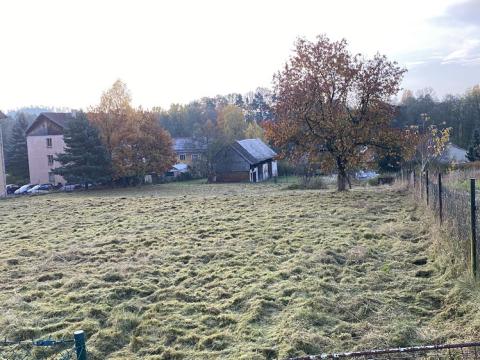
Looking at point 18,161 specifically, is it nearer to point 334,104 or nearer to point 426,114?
point 334,104

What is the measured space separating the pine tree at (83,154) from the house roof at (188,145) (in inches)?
692

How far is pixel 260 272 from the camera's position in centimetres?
766

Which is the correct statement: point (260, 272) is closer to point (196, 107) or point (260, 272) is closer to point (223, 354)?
point (223, 354)

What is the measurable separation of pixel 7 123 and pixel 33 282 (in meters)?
60.8

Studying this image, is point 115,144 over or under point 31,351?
over

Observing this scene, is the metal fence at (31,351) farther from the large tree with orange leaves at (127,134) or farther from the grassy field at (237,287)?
the large tree with orange leaves at (127,134)

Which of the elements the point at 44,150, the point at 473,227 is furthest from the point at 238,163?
the point at 473,227

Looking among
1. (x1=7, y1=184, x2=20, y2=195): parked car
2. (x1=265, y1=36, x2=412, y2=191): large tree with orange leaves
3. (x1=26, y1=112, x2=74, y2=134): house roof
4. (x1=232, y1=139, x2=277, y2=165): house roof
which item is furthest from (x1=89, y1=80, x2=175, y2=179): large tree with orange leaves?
(x1=265, y1=36, x2=412, y2=191): large tree with orange leaves

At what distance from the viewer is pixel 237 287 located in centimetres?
700

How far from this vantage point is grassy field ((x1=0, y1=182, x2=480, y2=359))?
5.23 metres

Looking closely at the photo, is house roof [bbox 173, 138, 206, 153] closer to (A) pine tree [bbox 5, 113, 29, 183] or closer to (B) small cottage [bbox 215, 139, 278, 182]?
(B) small cottage [bbox 215, 139, 278, 182]

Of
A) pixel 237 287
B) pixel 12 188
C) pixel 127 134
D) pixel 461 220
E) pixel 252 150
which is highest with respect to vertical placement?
pixel 127 134

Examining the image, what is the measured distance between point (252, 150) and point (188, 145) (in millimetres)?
11514

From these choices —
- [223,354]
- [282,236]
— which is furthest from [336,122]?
[223,354]
